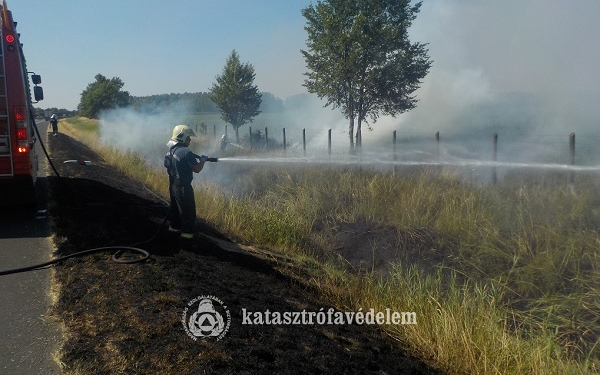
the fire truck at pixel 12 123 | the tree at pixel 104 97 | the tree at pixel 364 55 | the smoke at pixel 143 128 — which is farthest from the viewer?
the tree at pixel 104 97

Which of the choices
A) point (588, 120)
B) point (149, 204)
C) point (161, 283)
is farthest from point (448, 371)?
point (588, 120)

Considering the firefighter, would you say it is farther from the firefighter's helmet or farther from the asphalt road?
the asphalt road

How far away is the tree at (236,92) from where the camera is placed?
31.7 metres

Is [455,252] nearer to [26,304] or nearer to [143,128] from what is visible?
[26,304]

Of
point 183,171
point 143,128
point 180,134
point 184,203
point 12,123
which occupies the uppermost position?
point 143,128

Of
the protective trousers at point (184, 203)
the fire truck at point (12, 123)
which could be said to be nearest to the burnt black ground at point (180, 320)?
the protective trousers at point (184, 203)

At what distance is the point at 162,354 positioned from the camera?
3.32 metres

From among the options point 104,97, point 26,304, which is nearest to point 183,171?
point 26,304

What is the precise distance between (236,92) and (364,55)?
612 inches

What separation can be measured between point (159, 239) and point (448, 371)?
3.89 m

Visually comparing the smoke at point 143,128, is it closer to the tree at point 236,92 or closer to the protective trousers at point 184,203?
the tree at point 236,92

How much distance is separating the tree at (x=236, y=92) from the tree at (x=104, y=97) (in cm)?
2871

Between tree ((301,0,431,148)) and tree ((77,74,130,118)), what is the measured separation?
43629 millimetres

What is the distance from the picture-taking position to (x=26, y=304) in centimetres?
444
